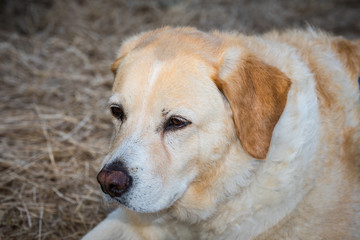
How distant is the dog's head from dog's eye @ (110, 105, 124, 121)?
0.08 metres

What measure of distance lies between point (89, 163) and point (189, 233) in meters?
1.56

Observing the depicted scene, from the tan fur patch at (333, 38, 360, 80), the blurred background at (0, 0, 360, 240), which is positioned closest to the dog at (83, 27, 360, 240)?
the tan fur patch at (333, 38, 360, 80)

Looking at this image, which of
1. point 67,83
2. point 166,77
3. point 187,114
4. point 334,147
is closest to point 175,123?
point 187,114

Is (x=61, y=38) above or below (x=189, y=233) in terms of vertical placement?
above

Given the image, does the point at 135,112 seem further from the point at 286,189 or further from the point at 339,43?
the point at 339,43

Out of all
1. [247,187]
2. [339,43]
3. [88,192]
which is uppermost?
[339,43]

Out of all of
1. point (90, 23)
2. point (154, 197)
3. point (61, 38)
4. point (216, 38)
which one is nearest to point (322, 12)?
point (90, 23)

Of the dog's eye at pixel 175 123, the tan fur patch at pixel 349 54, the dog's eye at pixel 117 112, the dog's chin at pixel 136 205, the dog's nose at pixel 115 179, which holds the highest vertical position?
the tan fur patch at pixel 349 54

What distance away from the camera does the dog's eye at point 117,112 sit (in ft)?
8.62

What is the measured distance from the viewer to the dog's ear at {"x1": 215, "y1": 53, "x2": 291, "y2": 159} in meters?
2.42

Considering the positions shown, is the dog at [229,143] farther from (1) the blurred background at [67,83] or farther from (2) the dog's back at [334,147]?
(1) the blurred background at [67,83]

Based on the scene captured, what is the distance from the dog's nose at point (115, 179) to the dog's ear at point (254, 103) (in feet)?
2.43

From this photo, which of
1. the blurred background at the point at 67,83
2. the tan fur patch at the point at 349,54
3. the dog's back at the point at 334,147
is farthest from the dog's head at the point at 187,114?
the blurred background at the point at 67,83

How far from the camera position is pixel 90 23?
666 centimetres
